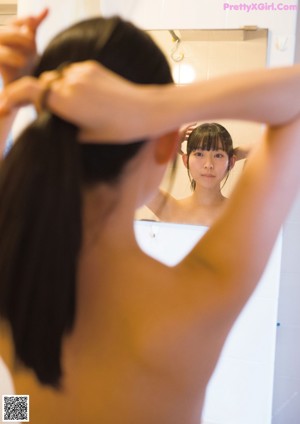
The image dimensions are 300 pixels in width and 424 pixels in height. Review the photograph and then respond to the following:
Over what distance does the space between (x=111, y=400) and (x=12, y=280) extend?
0.58 ft

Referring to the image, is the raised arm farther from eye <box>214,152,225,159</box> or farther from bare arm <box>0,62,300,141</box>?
eye <box>214,152,225,159</box>

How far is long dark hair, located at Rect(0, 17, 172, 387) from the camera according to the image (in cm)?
43

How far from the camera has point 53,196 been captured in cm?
43

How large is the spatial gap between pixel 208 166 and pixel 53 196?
1207 millimetres

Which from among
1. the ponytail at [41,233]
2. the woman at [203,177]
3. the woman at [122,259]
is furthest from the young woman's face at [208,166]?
the ponytail at [41,233]

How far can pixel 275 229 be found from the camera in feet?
1.69

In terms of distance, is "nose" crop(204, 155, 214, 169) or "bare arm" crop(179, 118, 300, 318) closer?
"bare arm" crop(179, 118, 300, 318)

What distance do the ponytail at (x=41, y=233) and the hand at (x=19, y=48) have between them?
113mm

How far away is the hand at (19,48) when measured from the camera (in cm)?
51

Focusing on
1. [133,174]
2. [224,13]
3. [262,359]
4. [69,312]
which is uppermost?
[224,13]

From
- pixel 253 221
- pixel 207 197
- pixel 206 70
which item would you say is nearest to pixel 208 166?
pixel 207 197

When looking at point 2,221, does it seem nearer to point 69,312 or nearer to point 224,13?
point 69,312

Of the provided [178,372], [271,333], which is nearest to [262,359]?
[271,333]

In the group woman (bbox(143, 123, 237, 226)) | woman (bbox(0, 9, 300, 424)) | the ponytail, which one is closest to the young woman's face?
woman (bbox(143, 123, 237, 226))
